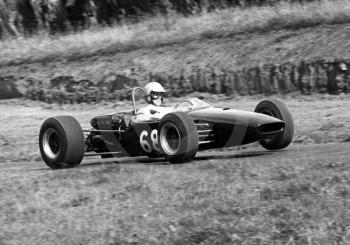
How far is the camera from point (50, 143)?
10789mm

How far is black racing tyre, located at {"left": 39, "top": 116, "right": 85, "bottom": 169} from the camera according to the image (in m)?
10.2

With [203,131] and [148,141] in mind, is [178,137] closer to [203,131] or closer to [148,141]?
[203,131]

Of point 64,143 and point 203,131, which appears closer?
point 203,131

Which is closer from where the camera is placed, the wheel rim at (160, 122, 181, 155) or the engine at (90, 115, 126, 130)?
the wheel rim at (160, 122, 181, 155)

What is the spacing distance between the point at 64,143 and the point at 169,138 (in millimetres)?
1560

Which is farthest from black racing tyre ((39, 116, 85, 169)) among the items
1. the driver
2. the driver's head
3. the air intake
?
the air intake

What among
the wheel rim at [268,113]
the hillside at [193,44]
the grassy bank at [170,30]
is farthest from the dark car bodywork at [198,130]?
the grassy bank at [170,30]

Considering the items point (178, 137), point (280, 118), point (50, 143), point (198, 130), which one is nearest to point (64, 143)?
point (50, 143)

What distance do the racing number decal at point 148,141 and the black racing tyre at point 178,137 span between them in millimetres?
401

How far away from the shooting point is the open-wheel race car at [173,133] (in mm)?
9547

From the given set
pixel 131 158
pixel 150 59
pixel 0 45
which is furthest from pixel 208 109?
pixel 0 45

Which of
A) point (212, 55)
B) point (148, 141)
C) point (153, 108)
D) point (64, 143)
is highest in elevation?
point (212, 55)

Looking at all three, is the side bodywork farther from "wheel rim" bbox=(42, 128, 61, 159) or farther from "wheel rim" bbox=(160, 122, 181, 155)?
"wheel rim" bbox=(42, 128, 61, 159)

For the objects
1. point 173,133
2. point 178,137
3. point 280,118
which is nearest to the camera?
point 178,137
